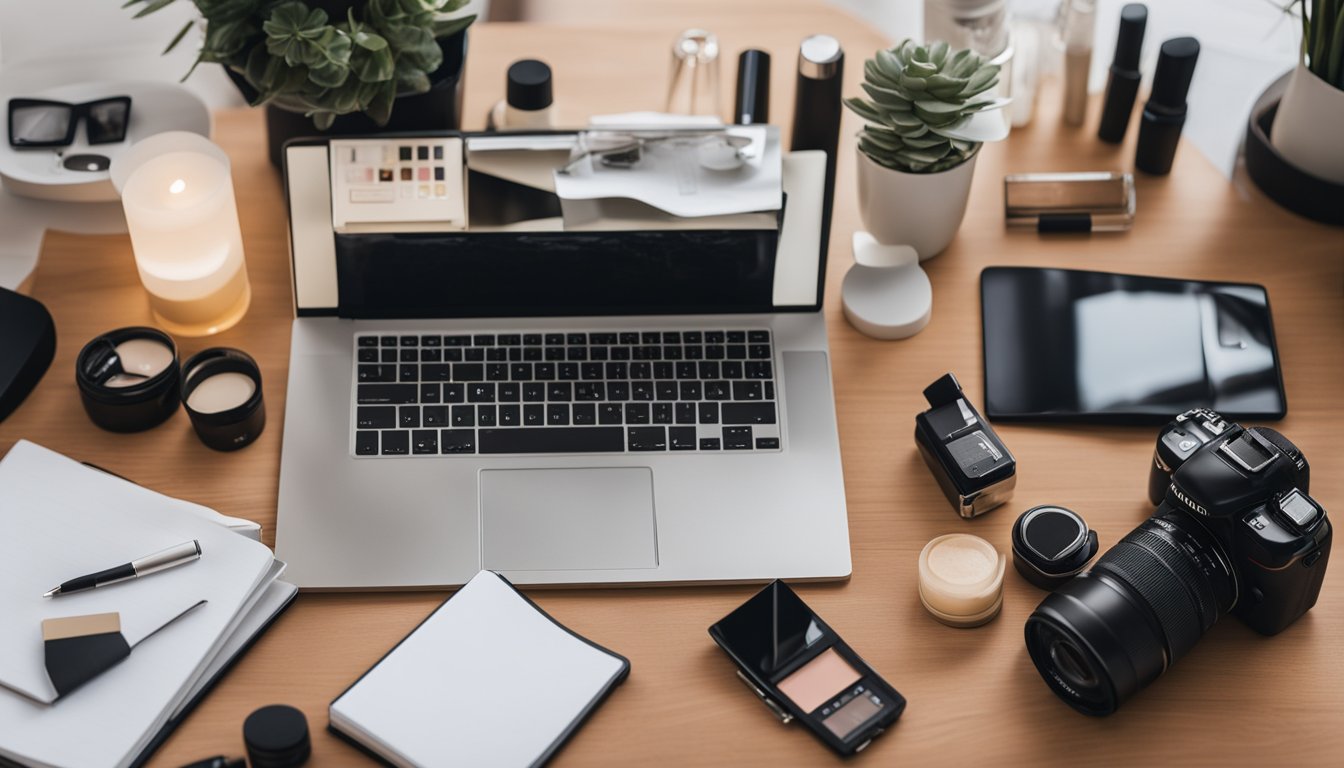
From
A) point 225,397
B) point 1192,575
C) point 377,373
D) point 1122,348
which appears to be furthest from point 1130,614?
point 225,397

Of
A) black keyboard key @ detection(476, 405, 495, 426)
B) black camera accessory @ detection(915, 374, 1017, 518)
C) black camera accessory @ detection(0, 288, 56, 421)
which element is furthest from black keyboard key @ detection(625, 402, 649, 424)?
black camera accessory @ detection(0, 288, 56, 421)

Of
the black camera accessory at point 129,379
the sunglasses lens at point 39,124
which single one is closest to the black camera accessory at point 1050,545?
the black camera accessory at point 129,379

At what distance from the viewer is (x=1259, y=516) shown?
3.33 feet

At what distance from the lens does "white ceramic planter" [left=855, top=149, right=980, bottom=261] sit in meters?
1.29

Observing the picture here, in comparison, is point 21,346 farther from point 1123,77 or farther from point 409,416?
point 1123,77

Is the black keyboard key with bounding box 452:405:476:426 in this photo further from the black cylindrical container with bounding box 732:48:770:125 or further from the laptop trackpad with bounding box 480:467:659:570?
the black cylindrical container with bounding box 732:48:770:125

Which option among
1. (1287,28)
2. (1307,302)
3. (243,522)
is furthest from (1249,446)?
(1287,28)

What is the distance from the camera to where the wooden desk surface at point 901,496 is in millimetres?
1021

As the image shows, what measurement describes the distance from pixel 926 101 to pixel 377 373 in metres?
0.54

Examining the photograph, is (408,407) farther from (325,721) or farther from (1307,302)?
(1307,302)

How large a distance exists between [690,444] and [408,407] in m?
0.24

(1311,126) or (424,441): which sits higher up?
(1311,126)

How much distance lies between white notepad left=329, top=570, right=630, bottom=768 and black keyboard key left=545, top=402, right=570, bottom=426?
0.52ft

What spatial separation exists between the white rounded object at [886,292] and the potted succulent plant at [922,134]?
3 centimetres
